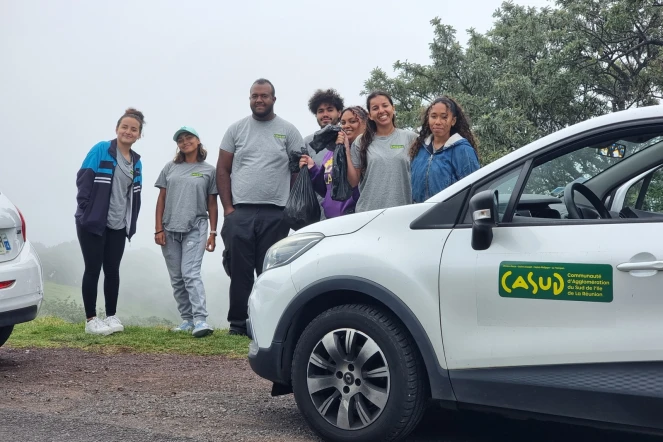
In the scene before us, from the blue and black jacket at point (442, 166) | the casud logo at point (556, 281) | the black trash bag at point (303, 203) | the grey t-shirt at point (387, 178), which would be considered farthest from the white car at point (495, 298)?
the black trash bag at point (303, 203)

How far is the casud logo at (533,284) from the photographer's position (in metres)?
3.67

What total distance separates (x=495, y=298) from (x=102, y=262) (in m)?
5.16

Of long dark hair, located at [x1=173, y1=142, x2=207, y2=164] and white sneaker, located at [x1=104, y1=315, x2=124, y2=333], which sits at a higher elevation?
long dark hair, located at [x1=173, y1=142, x2=207, y2=164]

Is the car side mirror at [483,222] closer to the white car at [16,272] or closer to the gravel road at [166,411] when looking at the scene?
the gravel road at [166,411]

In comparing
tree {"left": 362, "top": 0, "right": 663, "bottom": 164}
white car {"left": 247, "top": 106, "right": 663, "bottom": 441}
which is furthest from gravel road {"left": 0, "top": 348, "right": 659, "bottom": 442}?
tree {"left": 362, "top": 0, "right": 663, "bottom": 164}

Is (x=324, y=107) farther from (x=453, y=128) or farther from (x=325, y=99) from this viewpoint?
(x=453, y=128)

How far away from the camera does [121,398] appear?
5.45 metres

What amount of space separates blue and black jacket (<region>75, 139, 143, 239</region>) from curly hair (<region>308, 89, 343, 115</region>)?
2.00 metres

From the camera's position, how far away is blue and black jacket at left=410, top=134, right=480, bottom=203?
5762 mm

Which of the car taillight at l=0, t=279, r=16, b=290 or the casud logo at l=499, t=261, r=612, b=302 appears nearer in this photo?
the casud logo at l=499, t=261, r=612, b=302

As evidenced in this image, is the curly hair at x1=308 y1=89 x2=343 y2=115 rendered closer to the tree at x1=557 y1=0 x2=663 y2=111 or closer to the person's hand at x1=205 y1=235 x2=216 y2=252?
the person's hand at x1=205 y1=235 x2=216 y2=252

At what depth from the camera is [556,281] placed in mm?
3672

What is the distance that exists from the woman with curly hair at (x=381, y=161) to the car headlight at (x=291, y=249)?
1.65m

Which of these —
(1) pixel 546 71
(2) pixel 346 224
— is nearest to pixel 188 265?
(2) pixel 346 224
